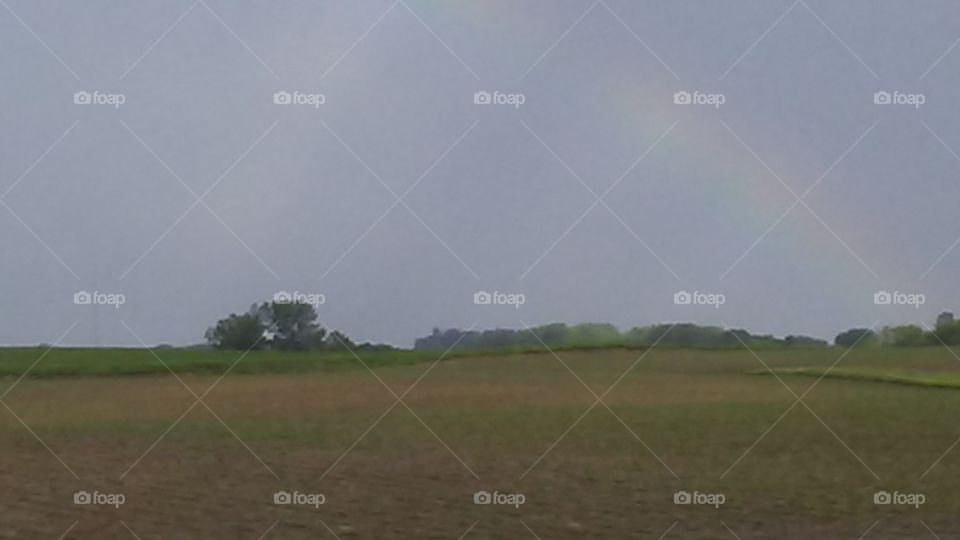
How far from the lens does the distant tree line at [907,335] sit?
12.4 feet

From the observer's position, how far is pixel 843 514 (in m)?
3.60

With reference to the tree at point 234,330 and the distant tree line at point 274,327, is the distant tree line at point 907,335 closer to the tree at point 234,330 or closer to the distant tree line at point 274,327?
the distant tree line at point 274,327

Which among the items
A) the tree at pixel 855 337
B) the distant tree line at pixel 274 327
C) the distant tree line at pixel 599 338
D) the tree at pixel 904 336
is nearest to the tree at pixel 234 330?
the distant tree line at pixel 274 327

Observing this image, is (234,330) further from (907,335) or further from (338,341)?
(907,335)

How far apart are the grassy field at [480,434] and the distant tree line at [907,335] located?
2.0 inches

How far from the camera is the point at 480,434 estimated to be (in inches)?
149

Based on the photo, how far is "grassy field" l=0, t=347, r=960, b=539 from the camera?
144 inches

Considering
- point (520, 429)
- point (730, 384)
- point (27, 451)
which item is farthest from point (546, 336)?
point (27, 451)

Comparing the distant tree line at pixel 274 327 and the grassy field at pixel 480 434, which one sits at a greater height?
the distant tree line at pixel 274 327

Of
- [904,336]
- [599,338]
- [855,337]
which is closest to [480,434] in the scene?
[599,338]

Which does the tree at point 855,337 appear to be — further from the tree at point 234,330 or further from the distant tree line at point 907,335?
the tree at point 234,330

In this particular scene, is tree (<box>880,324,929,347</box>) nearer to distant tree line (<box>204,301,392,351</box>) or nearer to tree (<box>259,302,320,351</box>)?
distant tree line (<box>204,301,392,351</box>)

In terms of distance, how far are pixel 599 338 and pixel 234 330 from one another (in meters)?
1.32

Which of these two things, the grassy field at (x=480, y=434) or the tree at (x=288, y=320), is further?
the tree at (x=288, y=320)
